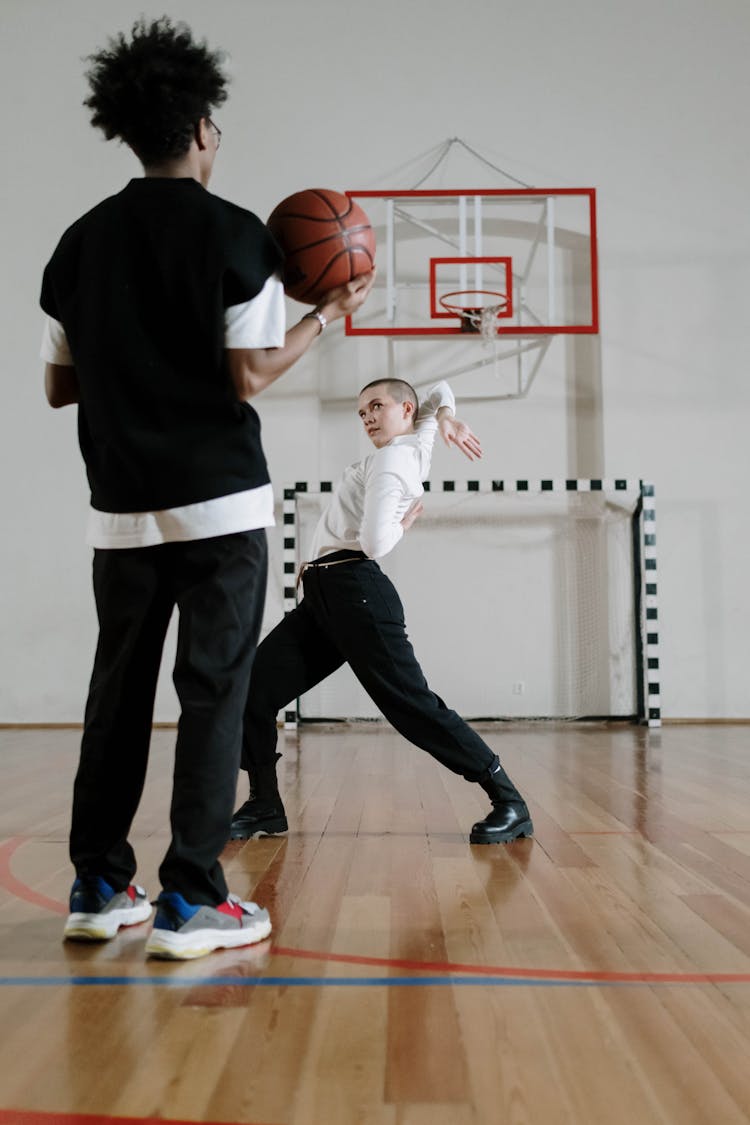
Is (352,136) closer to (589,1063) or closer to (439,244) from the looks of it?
(439,244)

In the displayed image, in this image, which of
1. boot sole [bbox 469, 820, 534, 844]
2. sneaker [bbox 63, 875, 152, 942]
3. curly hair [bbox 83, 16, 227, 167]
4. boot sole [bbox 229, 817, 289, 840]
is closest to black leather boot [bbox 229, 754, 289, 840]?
boot sole [bbox 229, 817, 289, 840]

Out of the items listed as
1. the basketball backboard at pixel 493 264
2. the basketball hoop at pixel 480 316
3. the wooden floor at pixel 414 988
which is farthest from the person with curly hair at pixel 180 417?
the basketball backboard at pixel 493 264

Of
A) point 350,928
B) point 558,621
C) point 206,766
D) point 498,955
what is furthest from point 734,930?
point 558,621

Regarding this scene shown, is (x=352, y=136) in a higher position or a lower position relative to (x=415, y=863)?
higher

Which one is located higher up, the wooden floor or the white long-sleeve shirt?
the white long-sleeve shirt

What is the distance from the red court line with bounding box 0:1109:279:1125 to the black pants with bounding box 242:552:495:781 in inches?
Result: 67.0

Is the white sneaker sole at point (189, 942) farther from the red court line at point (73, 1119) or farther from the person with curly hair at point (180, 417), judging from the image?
the red court line at point (73, 1119)

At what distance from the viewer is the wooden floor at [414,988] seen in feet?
4.25

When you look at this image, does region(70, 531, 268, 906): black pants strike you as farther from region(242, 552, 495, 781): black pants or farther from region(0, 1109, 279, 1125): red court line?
region(242, 552, 495, 781): black pants

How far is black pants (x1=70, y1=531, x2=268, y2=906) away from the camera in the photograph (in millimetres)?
1885

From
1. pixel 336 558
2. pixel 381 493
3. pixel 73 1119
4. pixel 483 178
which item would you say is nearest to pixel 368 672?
pixel 336 558

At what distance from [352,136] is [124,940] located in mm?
7173

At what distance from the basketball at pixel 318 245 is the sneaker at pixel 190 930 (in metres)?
1.20

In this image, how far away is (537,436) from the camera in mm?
7836
